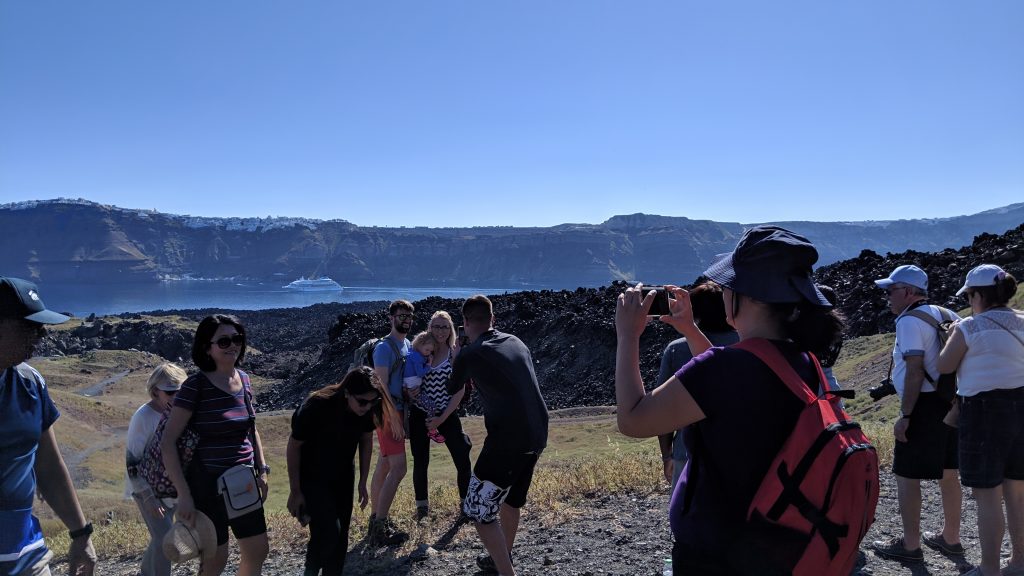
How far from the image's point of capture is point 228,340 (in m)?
4.13

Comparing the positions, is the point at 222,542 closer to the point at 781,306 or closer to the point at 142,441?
the point at 142,441

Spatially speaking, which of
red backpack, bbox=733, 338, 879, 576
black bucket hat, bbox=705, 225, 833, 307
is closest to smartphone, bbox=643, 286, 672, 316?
black bucket hat, bbox=705, 225, 833, 307

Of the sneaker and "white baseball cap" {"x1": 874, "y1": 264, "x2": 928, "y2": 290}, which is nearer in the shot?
"white baseball cap" {"x1": 874, "y1": 264, "x2": 928, "y2": 290}

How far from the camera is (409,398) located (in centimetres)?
648

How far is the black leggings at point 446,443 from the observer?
650cm

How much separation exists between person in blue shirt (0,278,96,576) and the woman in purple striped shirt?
0.87 meters

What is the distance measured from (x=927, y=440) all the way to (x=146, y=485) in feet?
16.4

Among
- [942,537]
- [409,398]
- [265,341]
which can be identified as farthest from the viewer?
[265,341]

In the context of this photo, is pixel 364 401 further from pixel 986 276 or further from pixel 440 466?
pixel 440 466

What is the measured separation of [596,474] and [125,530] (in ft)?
17.3

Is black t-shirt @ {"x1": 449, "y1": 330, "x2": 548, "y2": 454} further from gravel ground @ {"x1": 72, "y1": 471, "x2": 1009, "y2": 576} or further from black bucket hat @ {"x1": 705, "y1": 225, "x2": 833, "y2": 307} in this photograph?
black bucket hat @ {"x1": 705, "y1": 225, "x2": 833, "y2": 307}

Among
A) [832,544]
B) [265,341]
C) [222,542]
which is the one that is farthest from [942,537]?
[265,341]

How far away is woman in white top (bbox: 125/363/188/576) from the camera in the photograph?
4.46m

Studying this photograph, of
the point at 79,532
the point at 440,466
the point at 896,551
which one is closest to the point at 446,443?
the point at 79,532
